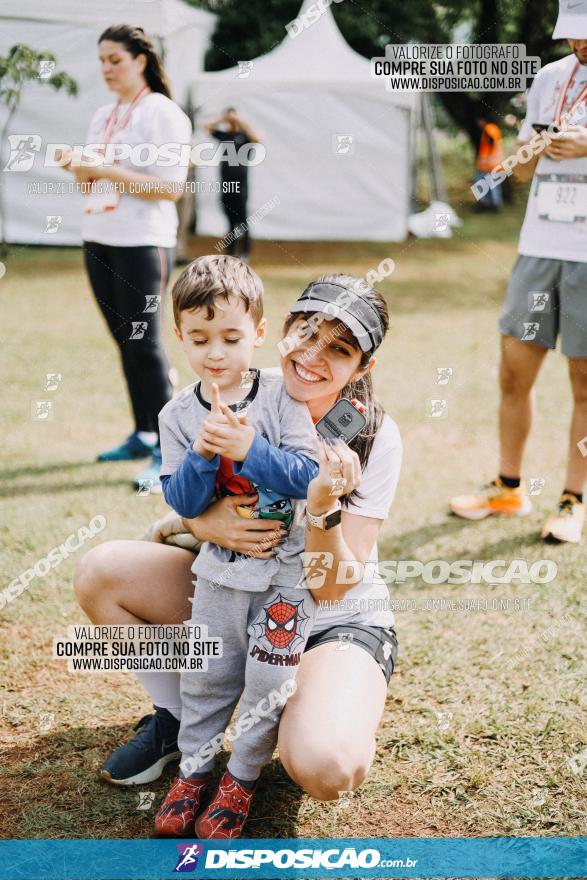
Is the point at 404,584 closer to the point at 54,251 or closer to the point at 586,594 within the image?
the point at 586,594

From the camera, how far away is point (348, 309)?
1752mm

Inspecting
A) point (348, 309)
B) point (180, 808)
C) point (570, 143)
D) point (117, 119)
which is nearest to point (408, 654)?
point (180, 808)

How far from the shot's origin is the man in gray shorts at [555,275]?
2869 mm

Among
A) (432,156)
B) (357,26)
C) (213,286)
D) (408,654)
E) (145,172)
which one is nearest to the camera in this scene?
(213,286)

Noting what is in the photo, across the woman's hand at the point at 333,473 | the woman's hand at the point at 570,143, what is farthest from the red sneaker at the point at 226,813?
A: the woman's hand at the point at 570,143

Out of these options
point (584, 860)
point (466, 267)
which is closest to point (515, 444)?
point (584, 860)

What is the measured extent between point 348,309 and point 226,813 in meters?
1.05

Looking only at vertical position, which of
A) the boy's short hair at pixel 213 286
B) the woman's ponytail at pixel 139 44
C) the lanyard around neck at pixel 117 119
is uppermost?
the woman's ponytail at pixel 139 44

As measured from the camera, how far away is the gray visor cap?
175 cm

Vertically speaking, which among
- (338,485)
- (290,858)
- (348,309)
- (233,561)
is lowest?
(290,858)

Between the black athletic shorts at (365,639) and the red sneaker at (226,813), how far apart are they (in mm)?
320

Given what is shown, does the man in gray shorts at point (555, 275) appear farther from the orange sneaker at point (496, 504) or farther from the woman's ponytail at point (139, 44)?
the woman's ponytail at point (139, 44)

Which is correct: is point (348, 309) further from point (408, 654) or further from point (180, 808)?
point (408, 654)

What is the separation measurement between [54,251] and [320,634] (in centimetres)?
851
